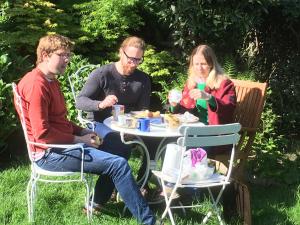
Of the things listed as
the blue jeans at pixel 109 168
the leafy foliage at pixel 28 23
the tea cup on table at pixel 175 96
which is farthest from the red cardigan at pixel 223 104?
the leafy foliage at pixel 28 23

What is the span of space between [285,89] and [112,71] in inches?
124

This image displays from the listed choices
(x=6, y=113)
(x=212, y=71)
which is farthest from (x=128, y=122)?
(x=6, y=113)

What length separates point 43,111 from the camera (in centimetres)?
378

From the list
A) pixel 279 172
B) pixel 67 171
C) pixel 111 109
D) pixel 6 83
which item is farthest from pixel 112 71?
pixel 279 172

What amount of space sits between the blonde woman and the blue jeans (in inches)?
38.3

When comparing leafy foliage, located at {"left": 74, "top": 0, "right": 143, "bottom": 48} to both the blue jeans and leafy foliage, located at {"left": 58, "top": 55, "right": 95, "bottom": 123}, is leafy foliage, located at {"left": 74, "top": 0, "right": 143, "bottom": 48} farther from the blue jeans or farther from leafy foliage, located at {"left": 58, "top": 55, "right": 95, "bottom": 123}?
the blue jeans

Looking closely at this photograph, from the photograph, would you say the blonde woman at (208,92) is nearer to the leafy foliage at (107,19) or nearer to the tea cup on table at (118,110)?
the tea cup on table at (118,110)

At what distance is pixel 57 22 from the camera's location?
7.50 meters

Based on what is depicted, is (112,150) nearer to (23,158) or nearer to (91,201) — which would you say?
(91,201)

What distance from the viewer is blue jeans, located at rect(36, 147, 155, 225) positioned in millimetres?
3912

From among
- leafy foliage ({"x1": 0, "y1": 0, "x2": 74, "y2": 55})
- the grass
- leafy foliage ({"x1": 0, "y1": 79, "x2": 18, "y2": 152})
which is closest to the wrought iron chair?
the grass

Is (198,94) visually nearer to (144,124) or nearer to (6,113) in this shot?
(144,124)

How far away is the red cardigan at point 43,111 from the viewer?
149 inches

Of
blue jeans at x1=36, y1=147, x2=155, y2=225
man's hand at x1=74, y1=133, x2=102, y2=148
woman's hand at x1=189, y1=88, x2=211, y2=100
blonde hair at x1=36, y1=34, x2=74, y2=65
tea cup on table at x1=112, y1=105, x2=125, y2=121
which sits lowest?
blue jeans at x1=36, y1=147, x2=155, y2=225
